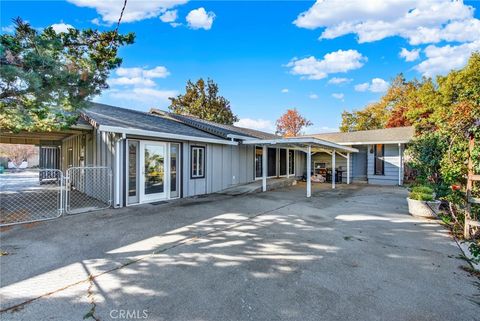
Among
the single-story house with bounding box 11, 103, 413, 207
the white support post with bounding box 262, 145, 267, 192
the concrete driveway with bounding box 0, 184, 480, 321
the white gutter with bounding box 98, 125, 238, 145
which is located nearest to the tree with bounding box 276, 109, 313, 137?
the single-story house with bounding box 11, 103, 413, 207

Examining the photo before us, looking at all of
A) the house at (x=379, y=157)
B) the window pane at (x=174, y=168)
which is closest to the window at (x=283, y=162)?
the house at (x=379, y=157)

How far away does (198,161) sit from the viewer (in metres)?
9.45

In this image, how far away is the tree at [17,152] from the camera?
95.8 feet

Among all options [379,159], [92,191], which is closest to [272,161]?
[379,159]

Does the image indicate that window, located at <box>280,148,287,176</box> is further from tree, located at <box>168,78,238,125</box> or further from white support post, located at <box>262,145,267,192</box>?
tree, located at <box>168,78,238,125</box>

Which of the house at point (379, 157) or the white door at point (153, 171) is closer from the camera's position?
the white door at point (153, 171)

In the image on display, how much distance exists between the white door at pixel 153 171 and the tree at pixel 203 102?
22621mm

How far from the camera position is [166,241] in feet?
14.3

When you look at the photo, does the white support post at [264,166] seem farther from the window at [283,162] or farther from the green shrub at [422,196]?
→ the green shrub at [422,196]

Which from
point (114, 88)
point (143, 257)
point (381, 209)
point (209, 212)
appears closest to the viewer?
point (143, 257)

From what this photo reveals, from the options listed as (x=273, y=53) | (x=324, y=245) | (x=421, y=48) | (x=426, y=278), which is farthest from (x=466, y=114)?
(x=421, y=48)

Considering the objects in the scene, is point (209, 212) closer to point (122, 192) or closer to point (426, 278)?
point (122, 192)

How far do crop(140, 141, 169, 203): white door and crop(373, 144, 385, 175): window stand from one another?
41.0ft

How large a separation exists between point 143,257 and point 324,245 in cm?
301
